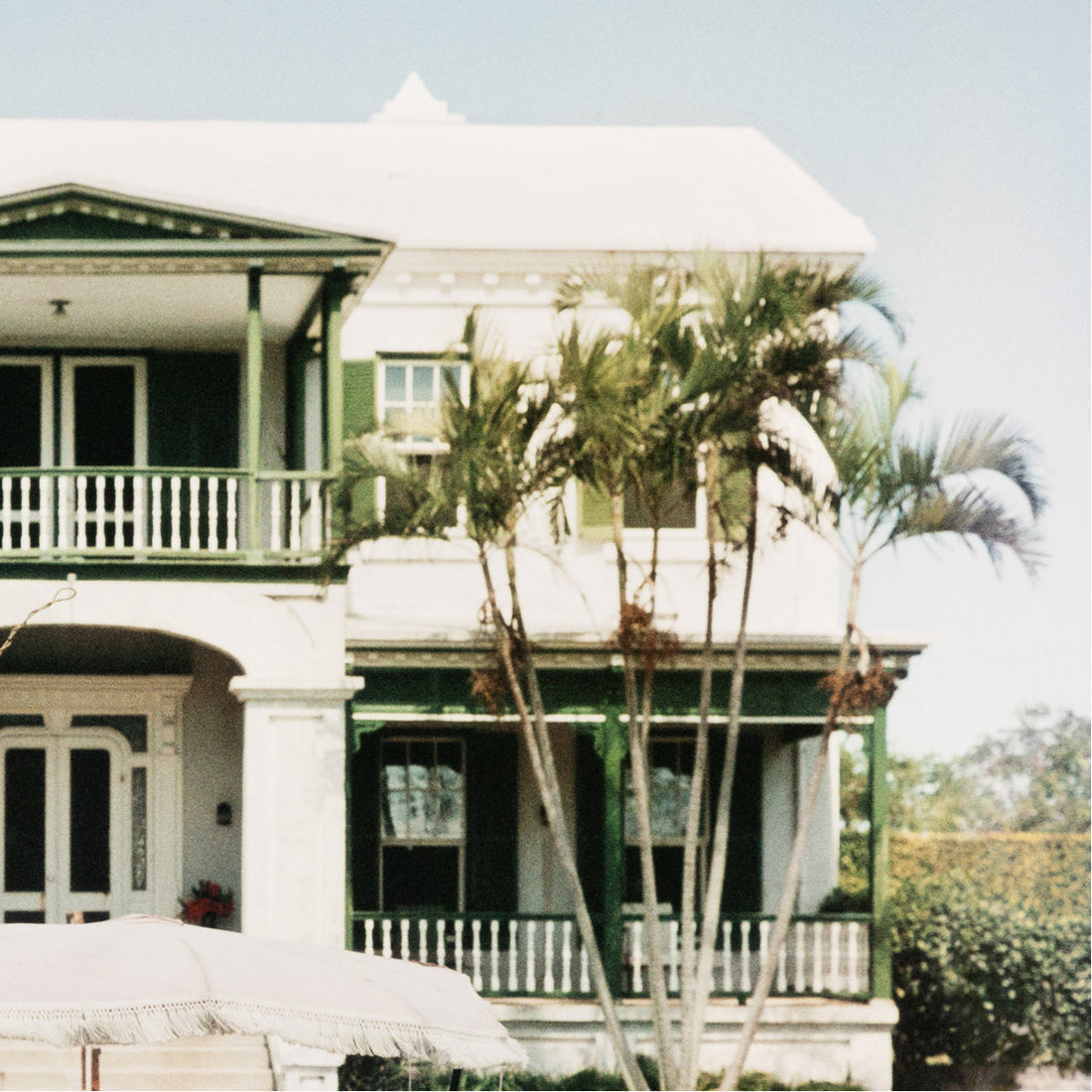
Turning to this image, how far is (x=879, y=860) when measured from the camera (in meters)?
16.0

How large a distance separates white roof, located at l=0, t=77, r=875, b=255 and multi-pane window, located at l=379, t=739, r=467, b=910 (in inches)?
174

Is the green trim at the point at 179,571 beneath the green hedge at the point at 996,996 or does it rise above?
above

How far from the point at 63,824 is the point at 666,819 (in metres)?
5.16

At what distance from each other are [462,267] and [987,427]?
5.71 metres

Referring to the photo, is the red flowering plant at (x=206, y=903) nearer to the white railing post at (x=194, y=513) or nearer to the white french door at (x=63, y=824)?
the white french door at (x=63, y=824)

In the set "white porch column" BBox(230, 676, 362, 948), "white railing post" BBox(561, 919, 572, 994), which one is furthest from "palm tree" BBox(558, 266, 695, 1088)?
"white porch column" BBox(230, 676, 362, 948)

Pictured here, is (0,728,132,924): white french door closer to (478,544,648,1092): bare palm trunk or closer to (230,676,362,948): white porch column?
(230,676,362,948): white porch column

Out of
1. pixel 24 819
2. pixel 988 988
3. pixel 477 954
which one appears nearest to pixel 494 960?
pixel 477 954

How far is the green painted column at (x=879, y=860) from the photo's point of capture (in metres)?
15.9

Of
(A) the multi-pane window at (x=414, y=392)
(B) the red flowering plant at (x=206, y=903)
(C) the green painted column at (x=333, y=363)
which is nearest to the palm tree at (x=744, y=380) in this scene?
(C) the green painted column at (x=333, y=363)

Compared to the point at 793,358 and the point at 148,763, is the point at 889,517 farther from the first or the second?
the point at 148,763

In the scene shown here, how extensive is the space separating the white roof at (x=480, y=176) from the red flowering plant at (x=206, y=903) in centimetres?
568

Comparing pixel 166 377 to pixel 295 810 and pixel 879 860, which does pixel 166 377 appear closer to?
pixel 295 810

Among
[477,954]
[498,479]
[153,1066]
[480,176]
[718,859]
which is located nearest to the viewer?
[498,479]
